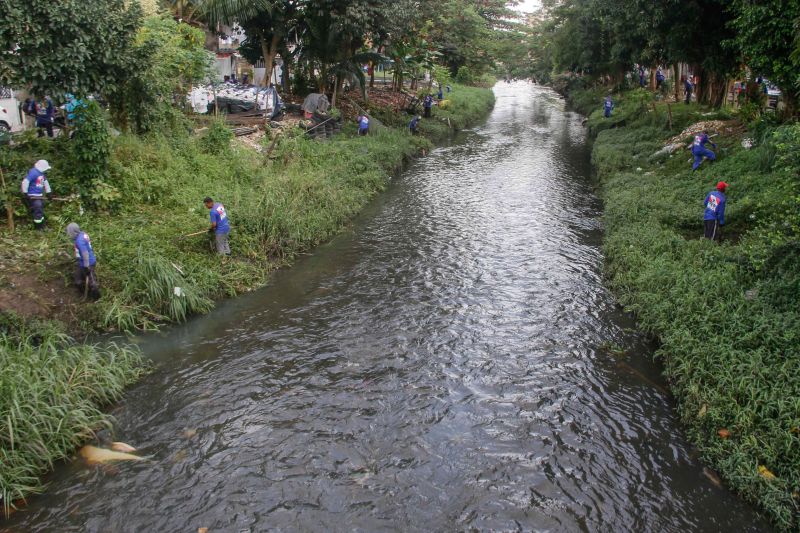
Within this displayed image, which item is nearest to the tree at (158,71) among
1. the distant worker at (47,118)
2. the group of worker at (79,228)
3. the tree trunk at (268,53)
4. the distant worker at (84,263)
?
the distant worker at (47,118)

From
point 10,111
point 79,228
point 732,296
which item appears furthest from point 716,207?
point 10,111

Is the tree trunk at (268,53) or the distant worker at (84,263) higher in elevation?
the tree trunk at (268,53)

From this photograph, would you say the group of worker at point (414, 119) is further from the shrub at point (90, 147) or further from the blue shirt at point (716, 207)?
the blue shirt at point (716, 207)

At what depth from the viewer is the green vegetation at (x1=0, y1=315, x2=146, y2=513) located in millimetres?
7695

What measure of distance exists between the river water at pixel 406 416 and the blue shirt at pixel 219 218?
1827 mm

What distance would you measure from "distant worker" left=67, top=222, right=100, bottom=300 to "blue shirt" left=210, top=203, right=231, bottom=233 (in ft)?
8.85

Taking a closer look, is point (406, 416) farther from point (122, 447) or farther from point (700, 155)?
point (700, 155)

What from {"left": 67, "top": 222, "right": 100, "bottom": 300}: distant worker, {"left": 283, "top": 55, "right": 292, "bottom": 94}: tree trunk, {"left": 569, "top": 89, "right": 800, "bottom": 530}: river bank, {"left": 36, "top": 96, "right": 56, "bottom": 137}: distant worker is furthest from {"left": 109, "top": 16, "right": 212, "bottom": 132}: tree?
{"left": 569, "top": 89, "right": 800, "bottom": 530}: river bank

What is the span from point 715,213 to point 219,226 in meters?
11.5

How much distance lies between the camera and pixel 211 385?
10023 millimetres

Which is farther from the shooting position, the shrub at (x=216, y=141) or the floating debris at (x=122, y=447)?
the shrub at (x=216, y=141)

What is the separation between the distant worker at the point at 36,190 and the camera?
12.5 m

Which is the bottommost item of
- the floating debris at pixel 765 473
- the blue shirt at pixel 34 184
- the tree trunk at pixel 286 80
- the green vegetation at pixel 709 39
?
the floating debris at pixel 765 473

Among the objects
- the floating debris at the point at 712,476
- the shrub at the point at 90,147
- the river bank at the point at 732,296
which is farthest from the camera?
the shrub at the point at 90,147
